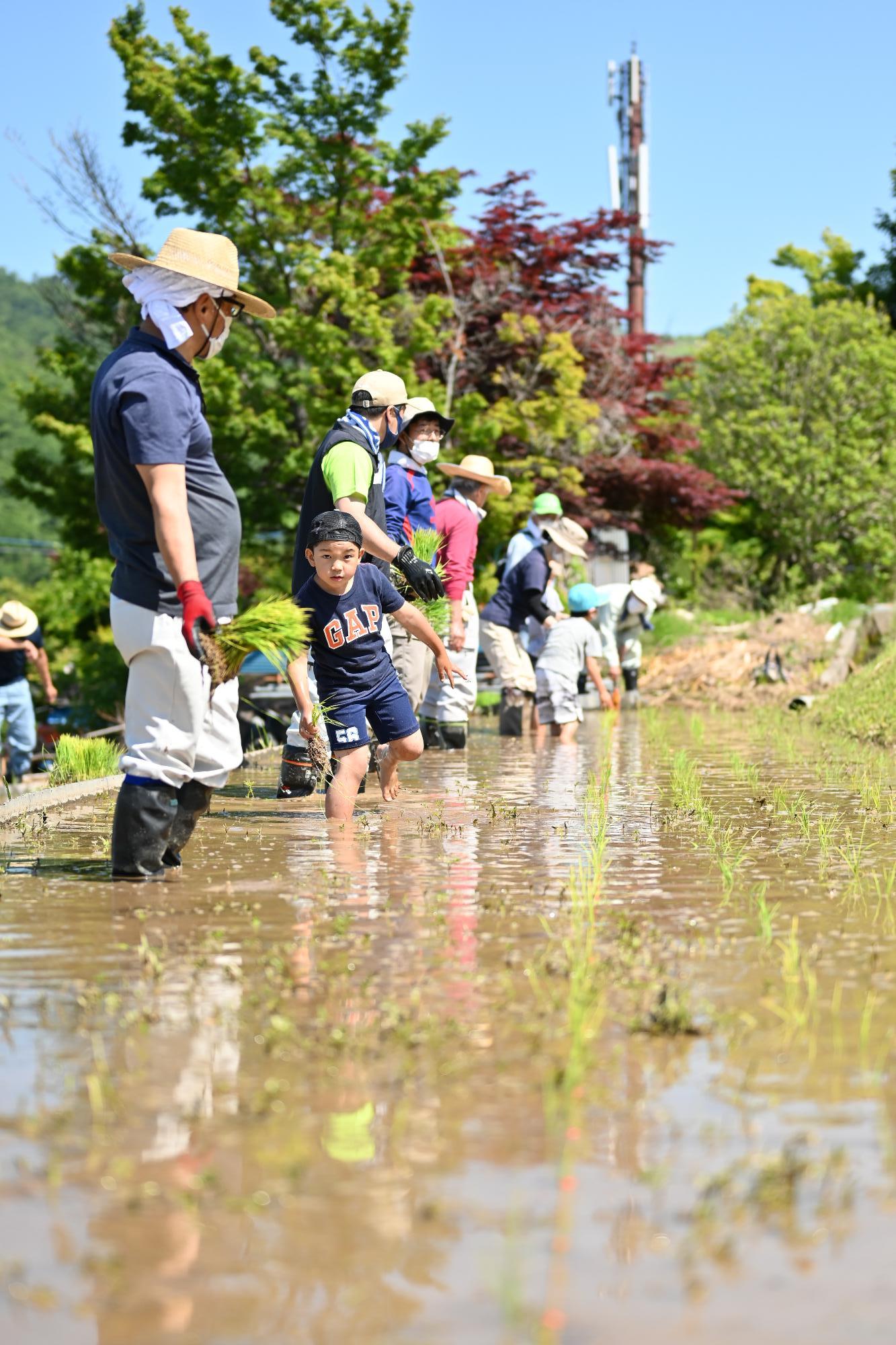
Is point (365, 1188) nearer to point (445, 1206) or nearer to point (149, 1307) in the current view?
point (445, 1206)

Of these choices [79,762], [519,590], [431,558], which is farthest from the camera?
[519,590]

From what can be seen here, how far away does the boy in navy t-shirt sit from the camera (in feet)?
Answer: 25.8

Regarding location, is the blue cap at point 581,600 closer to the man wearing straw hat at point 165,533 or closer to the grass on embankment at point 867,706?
the grass on embankment at point 867,706

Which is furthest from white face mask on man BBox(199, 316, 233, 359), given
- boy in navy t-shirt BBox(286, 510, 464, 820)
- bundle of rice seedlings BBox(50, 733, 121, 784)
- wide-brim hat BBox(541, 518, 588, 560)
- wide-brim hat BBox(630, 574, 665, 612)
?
wide-brim hat BBox(630, 574, 665, 612)

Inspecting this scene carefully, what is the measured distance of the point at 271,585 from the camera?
22391 mm

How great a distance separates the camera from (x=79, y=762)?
10.1 m

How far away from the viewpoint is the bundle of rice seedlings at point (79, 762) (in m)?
10.0

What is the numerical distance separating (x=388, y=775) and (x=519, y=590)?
5.95 m

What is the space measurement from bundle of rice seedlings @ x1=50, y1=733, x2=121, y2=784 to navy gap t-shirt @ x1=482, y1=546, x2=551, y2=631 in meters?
4.89

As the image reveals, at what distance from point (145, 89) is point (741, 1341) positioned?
68.1ft

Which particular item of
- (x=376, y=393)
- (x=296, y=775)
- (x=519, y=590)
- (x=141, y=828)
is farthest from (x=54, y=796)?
(x=519, y=590)

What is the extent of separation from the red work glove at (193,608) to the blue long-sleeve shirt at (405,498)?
4891mm

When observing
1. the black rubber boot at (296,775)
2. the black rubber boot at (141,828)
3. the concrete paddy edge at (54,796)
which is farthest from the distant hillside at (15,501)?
the black rubber boot at (141,828)

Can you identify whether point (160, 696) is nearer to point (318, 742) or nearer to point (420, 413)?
point (318, 742)
